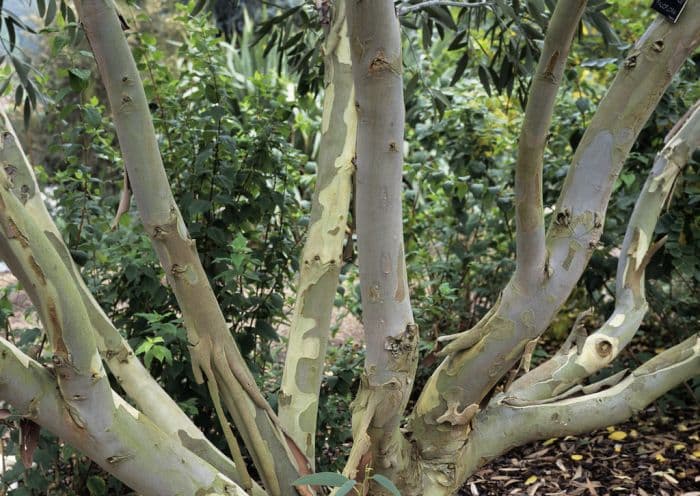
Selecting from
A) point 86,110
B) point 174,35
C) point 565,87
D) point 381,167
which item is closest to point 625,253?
point 381,167

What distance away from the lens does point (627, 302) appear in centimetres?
212

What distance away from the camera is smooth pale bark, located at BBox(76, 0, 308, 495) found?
4.72 feet

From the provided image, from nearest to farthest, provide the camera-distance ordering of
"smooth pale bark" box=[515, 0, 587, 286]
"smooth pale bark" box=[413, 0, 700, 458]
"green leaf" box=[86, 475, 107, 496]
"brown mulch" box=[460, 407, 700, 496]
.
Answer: "smooth pale bark" box=[515, 0, 587, 286]
"smooth pale bark" box=[413, 0, 700, 458]
"green leaf" box=[86, 475, 107, 496]
"brown mulch" box=[460, 407, 700, 496]

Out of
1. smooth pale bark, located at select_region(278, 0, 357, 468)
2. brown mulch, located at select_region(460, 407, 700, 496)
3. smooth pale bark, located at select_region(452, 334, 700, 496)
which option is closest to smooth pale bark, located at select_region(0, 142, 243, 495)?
smooth pale bark, located at select_region(278, 0, 357, 468)

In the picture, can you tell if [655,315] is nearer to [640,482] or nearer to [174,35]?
[640,482]

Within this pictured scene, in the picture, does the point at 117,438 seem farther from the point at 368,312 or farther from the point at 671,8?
the point at 671,8

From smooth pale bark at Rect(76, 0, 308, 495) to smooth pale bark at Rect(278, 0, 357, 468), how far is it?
0.11 metres

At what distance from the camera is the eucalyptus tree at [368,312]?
1.41m

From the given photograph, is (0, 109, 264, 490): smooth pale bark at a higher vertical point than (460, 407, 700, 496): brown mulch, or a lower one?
higher

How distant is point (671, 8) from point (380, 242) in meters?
0.80

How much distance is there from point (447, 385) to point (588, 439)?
1.58 meters

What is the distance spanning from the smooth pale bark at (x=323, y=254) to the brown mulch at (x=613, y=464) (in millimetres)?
1149

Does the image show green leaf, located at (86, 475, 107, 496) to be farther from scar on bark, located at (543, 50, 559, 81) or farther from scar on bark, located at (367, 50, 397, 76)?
scar on bark, located at (543, 50, 559, 81)

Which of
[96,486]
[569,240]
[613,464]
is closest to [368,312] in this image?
[569,240]
